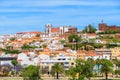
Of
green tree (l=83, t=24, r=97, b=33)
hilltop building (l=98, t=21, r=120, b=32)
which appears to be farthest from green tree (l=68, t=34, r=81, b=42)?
hilltop building (l=98, t=21, r=120, b=32)

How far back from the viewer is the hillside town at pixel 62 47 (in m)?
49.2

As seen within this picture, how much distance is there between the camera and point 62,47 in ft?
210

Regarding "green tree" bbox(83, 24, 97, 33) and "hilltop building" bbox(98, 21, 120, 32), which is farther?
"hilltop building" bbox(98, 21, 120, 32)

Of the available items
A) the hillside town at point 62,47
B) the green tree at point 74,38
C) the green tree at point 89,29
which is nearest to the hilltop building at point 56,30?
the hillside town at point 62,47

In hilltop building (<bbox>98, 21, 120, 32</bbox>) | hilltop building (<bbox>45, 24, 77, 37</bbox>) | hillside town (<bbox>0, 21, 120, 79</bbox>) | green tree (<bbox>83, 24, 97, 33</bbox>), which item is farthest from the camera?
hilltop building (<bbox>45, 24, 77, 37</bbox>)

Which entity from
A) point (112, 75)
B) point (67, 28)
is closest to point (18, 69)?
point (112, 75)

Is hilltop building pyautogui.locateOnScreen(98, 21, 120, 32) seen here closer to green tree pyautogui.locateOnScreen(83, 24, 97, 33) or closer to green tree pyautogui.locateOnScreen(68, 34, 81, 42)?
green tree pyautogui.locateOnScreen(83, 24, 97, 33)

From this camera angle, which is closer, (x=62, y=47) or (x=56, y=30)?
(x=62, y=47)

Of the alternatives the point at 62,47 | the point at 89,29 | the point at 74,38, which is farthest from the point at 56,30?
the point at 62,47

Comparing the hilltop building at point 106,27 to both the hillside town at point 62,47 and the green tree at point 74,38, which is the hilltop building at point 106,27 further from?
the green tree at point 74,38

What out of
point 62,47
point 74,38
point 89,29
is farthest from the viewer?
point 89,29

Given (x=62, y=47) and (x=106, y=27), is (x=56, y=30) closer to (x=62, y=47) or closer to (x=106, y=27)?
(x=106, y=27)

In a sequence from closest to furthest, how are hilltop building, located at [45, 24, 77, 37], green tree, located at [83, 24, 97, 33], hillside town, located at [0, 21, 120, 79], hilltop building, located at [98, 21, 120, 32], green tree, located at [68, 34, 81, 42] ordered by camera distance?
1. hillside town, located at [0, 21, 120, 79]
2. green tree, located at [68, 34, 81, 42]
3. green tree, located at [83, 24, 97, 33]
4. hilltop building, located at [98, 21, 120, 32]
5. hilltop building, located at [45, 24, 77, 37]

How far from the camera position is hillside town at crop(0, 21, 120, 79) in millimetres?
49194
